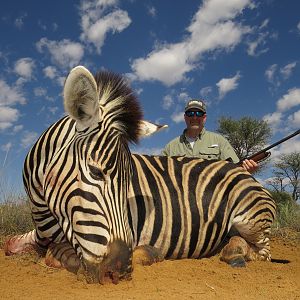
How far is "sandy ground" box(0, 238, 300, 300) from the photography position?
8.04 feet

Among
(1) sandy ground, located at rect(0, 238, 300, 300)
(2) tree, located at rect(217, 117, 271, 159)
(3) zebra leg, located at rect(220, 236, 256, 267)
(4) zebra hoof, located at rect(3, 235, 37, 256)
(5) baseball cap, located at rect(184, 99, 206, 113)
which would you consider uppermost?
(2) tree, located at rect(217, 117, 271, 159)

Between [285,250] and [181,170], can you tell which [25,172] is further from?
[285,250]

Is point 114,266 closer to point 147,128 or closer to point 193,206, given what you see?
point 147,128

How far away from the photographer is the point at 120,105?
124 inches

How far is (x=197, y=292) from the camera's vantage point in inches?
99.4

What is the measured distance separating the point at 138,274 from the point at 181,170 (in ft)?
5.02

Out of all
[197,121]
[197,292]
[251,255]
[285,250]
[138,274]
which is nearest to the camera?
[197,292]

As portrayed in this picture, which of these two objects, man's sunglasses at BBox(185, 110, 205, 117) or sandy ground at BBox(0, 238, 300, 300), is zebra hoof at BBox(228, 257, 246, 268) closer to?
sandy ground at BBox(0, 238, 300, 300)

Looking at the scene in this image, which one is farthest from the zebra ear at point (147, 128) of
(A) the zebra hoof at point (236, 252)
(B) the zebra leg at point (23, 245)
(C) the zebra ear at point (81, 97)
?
(B) the zebra leg at point (23, 245)

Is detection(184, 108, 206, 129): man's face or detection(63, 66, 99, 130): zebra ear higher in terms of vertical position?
detection(184, 108, 206, 129): man's face

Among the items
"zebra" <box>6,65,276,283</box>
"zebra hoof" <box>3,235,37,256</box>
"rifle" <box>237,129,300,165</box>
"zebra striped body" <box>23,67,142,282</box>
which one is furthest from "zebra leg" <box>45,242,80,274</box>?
"rifle" <box>237,129,300,165</box>

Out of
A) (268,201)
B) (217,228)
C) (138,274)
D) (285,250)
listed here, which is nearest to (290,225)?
(285,250)

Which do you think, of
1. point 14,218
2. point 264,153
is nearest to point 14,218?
point 14,218

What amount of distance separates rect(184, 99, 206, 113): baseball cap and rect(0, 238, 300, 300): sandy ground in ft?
9.77
